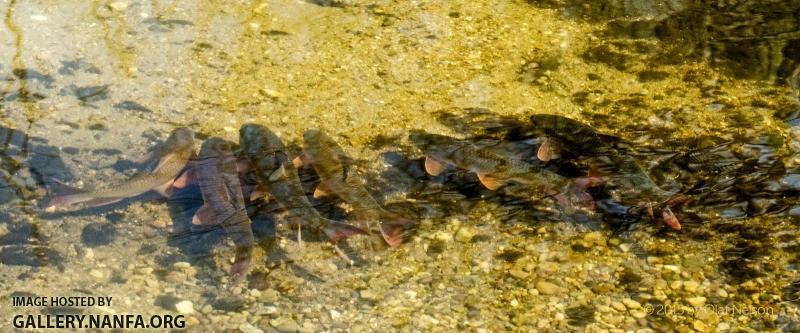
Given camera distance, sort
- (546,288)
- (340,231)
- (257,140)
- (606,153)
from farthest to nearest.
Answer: (606,153), (257,140), (340,231), (546,288)

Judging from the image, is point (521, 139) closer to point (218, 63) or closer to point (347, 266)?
point (347, 266)

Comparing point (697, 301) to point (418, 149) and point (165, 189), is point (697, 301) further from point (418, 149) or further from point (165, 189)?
point (165, 189)

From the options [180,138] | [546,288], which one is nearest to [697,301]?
[546,288]

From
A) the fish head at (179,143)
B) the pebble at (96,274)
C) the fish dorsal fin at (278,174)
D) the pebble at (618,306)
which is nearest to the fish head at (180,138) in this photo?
the fish head at (179,143)

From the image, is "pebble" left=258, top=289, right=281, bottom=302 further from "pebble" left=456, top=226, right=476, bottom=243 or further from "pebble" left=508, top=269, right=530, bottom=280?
"pebble" left=508, top=269, right=530, bottom=280

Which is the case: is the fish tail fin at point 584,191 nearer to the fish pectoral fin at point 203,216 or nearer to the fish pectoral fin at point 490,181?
the fish pectoral fin at point 490,181

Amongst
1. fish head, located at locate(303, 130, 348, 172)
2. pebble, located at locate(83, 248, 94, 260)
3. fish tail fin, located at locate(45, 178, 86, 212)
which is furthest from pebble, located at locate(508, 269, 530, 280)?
fish tail fin, located at locate(45, 178, 86, 212)

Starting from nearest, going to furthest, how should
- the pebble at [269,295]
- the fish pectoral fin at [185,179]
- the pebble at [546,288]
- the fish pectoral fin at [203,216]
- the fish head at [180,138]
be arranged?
the pebble at [269,295] < the pebble at [546,288] < the fish pectoral fin at [203,216] < the fish pectoral fin at [185,179] < the fish head at [180,138]

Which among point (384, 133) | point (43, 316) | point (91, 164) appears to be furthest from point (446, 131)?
point (43, 316)
